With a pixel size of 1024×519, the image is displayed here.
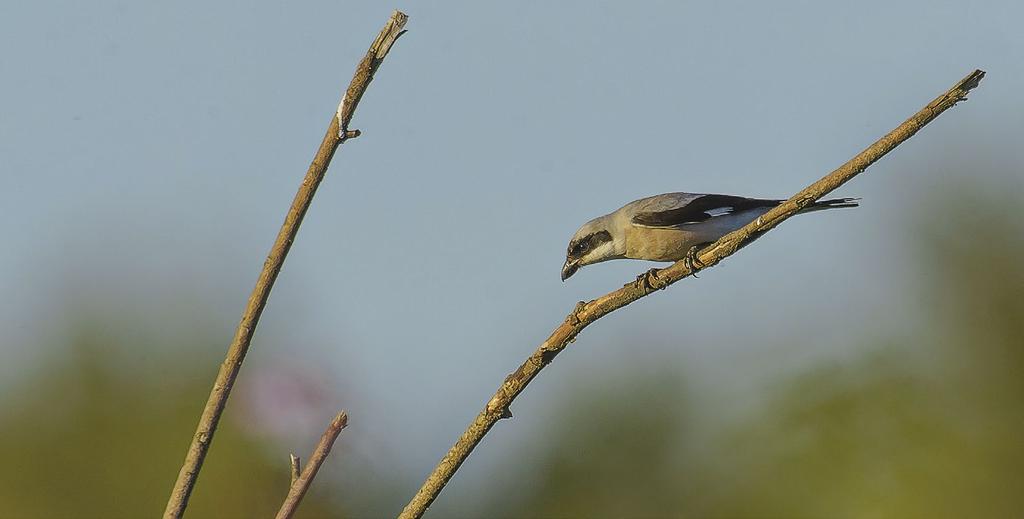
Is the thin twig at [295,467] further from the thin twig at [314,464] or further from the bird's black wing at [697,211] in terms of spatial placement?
the bird's black wing at [697,211]

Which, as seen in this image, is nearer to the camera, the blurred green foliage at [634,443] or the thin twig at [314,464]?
the thin twig at [314,464]

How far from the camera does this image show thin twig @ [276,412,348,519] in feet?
10.8

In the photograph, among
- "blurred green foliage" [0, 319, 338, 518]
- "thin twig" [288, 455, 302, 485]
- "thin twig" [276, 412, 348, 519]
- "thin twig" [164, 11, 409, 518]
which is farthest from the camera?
"blurred green foliage" [0, 319, 338, 518]

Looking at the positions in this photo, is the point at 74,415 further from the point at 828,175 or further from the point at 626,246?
the point at 828,175

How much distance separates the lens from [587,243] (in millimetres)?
7477

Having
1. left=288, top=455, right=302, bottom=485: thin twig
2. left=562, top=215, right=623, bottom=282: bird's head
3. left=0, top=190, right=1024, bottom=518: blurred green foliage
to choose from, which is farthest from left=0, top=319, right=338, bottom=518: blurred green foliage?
left=288, top=455, right=302, bottom=485: thin twig

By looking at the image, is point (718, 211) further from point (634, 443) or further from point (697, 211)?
point (634, 443)

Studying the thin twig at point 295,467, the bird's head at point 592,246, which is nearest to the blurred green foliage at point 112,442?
the bird's head at point 592,246

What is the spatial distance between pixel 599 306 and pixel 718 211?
342 centimetres

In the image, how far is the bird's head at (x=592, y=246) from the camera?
7.31 metres

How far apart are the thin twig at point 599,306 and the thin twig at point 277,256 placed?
1.71ft

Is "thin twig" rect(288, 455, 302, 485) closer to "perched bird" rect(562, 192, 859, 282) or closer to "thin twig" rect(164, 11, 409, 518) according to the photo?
"thin twig" rect(164, 11, 409, 518)

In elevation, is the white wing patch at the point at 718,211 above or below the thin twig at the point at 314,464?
above

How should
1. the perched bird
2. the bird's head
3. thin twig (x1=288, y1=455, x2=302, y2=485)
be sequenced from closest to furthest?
thin twig (x1=288, y1=455, x2=302, y2=485) < the perched bird < the bird's head
